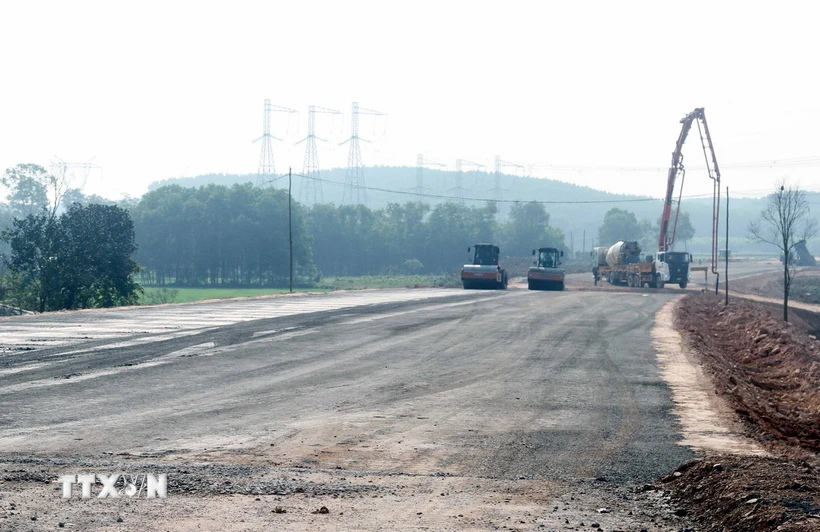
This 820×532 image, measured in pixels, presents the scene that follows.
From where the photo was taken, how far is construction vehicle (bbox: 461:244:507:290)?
5544cm

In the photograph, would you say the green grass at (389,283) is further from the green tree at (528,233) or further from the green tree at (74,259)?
the green tree at (528,233)

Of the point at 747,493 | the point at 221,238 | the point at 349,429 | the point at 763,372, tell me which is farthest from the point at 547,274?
the point at 221,238

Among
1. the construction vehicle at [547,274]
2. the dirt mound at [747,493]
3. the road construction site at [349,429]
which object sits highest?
the construction vehicle at [547,274]

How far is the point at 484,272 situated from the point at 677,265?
18.9 m

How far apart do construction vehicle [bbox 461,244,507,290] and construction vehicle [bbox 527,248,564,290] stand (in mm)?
2165

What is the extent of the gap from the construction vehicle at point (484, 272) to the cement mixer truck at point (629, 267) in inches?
478

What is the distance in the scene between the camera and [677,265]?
65438 millimetres

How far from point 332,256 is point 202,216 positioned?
1340 inches

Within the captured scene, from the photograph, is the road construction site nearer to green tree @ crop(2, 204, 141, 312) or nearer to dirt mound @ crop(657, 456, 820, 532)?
dirt mound @ crop(657, 456, 820, 532)

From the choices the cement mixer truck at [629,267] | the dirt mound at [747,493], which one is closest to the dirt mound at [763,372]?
the dirt mound at [747,493]

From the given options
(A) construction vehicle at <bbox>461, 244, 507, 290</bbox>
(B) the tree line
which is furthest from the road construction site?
(B) the tree line

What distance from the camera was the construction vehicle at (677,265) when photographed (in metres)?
65.1

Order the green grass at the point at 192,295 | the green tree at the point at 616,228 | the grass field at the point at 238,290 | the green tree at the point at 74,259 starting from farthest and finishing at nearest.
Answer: the green tree at the point at 616,228 → the grass field at the point at 238,290 → the green grass at the point at 192,295 → the green tree at the point at 74,259

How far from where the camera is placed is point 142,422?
10.6 metres
